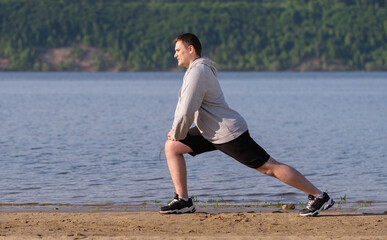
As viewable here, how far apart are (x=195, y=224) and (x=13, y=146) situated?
1297 cm

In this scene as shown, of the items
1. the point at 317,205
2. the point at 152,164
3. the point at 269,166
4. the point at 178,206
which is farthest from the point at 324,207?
the point at 152,164

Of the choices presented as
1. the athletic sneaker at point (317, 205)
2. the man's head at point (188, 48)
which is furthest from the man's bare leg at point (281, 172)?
the man's head at point (188, 48)

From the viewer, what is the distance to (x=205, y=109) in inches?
303

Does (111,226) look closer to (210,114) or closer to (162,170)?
(210,114)

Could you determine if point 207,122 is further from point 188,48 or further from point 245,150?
point 188,48

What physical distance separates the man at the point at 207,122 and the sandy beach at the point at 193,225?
535mm

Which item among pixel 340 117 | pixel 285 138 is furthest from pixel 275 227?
pixel 340 117

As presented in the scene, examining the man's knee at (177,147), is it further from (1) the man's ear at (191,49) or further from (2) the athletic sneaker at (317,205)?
(2) the athletic sneaker at (317,205)

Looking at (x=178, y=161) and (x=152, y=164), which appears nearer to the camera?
(x=178, y=161)

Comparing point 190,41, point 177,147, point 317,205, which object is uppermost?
point 190,41

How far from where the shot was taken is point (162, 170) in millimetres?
14688

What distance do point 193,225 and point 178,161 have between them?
2.52ft

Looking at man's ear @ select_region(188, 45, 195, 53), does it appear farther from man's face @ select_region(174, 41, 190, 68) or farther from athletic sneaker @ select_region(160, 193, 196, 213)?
athletic sneaker @ select_region(160, 193, 196, 213)

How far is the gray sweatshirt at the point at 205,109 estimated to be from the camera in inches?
295
